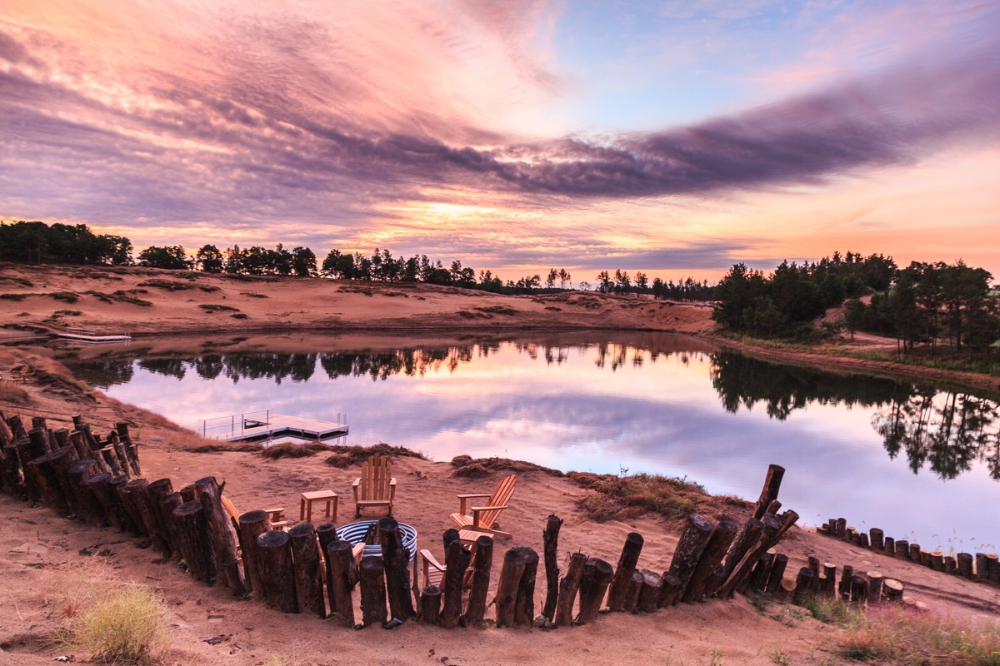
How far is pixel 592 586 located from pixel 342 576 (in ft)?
7.78

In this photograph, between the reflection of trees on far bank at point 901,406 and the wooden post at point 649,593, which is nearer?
the wooden post at point 649,593

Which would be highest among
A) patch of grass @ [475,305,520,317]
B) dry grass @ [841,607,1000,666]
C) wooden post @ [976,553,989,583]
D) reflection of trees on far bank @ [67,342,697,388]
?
patch of grass @ [475,305,520,317]

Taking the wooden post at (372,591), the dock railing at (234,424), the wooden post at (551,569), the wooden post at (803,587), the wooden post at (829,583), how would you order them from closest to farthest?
the wooden post at (372,591), the wooden post at (551,569), the wooden post at (803,587), the wooden post at (829,583), the dock railing at (234,424)

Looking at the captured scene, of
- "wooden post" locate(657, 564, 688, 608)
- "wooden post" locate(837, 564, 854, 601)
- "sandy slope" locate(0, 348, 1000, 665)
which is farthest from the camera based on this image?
"wooden post" locate(837, 564, 854, 601)

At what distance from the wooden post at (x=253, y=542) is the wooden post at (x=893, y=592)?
7.95m

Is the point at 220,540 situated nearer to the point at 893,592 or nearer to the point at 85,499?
the point at 85,499

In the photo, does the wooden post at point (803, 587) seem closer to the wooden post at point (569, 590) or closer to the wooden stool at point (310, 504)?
the wooden post at point (569, 590)

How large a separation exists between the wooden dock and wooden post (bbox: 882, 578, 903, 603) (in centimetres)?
1462

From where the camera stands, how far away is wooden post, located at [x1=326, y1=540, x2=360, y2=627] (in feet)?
15.6

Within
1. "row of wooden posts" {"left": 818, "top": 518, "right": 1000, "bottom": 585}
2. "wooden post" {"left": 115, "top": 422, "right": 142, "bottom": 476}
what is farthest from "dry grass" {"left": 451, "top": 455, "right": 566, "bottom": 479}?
"wooden post" {"left": 115, "top": 422, "right": 142, "bottom": 476}

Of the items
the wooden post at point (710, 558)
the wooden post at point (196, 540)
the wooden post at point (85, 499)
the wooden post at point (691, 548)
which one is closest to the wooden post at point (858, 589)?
the wooden post at point (710, 558)

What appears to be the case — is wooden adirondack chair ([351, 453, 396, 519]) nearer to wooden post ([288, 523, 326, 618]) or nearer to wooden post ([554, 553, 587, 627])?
wooden post ([288, 523, 326, 618])

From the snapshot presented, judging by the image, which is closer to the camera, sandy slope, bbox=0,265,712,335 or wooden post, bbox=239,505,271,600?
wooden post, bbox=239,505,271,600

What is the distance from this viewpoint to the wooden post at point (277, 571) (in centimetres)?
477
